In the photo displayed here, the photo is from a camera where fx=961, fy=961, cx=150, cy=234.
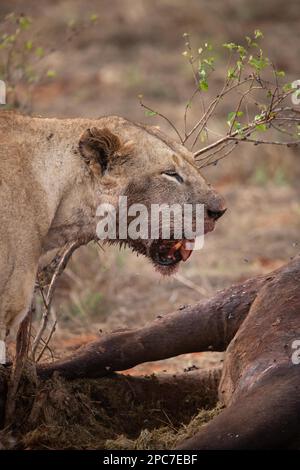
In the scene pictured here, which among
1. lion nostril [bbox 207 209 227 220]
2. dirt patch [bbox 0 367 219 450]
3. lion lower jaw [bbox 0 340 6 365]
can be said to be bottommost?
dirt patch [bbox 0 367 219 450]

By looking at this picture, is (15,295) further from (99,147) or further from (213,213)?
(213,213)

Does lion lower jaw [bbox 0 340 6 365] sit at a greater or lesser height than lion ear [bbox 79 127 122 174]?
lesser

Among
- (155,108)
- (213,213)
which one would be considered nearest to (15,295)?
(213,213)

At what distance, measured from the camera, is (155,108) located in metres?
14.8

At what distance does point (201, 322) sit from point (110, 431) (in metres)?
0.89

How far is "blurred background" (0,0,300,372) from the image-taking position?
7.82 meters

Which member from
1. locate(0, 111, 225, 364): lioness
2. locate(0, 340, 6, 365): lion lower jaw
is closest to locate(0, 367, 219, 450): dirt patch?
locate(0, 340, 6, 365): lion lower jaw

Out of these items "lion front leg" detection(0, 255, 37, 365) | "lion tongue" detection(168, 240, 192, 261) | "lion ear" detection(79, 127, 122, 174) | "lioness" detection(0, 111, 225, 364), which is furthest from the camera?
"lion tongue" detection(168, 240, 192, 261)

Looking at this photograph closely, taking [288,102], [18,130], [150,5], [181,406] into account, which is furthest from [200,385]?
[150,5]

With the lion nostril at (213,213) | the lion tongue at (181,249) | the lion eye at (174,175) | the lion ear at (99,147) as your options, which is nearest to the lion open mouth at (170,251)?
the lion tongue at (181,249)

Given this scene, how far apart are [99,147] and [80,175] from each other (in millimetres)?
159

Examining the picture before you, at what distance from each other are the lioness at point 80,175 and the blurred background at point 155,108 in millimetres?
1328

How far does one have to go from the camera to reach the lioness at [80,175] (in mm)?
4223

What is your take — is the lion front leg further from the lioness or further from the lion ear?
the lion ear
